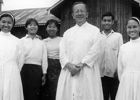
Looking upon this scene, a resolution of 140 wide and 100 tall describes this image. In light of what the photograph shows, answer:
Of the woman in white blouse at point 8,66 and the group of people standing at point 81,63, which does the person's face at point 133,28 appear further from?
the woman in white blouse at point 8,66

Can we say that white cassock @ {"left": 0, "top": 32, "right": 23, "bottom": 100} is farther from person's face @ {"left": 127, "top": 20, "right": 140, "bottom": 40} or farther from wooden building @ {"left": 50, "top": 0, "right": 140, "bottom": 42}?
wooden building @ {"left": 50, "top": 0, "right": 140, "bottom": 42}

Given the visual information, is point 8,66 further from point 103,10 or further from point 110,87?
point 103,10

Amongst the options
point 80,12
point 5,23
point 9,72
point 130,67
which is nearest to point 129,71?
point 130,67

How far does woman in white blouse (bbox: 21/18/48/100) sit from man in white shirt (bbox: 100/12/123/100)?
1326 millimetres

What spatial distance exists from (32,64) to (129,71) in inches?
84.5

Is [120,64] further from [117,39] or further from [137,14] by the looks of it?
[137,14]

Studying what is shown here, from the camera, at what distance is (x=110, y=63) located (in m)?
6.98

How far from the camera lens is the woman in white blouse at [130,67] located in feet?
19.9

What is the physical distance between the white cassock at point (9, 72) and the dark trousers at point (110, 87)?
182 cm

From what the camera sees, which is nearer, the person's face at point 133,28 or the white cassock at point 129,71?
the white cassock at point 129,71

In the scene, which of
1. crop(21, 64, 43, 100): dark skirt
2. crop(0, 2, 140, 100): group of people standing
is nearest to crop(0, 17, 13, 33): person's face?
crop(0, 2, 140, 100): group of people standing

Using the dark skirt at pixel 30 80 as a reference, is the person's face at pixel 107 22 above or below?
above

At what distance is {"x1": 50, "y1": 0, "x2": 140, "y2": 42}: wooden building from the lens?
1493 cm

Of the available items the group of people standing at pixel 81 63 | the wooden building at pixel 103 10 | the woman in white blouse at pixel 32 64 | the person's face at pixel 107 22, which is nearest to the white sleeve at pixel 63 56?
the group of people standing at pixel 81 63
